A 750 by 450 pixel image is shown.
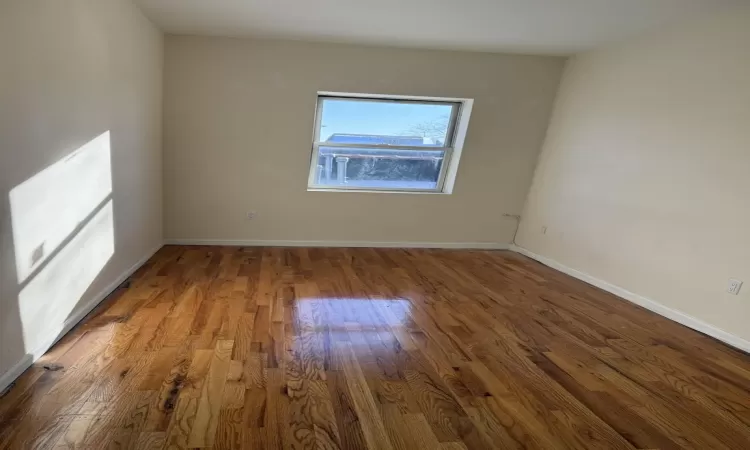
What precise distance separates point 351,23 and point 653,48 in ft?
8.81

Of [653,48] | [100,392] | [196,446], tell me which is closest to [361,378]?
[196,446]

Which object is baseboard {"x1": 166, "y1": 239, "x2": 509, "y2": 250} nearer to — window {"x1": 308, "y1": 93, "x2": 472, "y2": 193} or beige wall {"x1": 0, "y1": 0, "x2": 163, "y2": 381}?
window {"x1": 308, "y1": 93, "x2": 472, "y2": 193}

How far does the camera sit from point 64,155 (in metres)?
1.98

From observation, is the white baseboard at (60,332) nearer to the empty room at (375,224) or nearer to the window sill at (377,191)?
the empty room at (375,224)

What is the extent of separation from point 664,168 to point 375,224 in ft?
9.46

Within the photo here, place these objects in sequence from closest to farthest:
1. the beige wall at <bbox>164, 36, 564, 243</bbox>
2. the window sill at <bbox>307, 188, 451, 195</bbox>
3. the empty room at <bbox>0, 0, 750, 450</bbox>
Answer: the empty room at <bbox>0, 0, 750, 450</bbox>
the beige wall at <bbox>164, 36, 564, 243</bbox>
the window sill at <bbox>307, 188, 451, 195</bbox>

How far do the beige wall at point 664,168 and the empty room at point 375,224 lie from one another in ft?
0.06

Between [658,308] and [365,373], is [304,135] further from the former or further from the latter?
[658,308]

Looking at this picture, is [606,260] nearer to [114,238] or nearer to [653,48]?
[653,48]

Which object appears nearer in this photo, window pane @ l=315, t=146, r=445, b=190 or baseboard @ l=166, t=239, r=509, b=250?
baseboard @ l=166, t=239, r=509, b=250

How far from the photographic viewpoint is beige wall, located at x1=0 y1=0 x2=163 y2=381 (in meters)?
1.59

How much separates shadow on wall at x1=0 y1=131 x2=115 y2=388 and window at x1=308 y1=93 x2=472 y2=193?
86.9 inches

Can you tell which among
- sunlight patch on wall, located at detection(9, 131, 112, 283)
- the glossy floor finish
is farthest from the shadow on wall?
the glossy floor finish

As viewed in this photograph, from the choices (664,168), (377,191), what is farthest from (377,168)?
(664,168)
